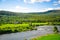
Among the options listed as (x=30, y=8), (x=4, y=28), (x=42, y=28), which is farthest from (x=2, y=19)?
(x=42, y=28)

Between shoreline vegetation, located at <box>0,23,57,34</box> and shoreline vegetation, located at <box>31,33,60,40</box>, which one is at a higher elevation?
shoreline vegetation, located at <box>0,23,57,34</box>

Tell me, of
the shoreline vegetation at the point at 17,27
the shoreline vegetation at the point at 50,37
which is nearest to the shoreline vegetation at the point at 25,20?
the shoreline vegetation at the point at 17,27

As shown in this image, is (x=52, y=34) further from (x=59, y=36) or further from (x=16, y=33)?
(x=16, y=33)

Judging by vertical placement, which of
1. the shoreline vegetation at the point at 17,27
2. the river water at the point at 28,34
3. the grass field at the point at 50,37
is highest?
the shoreline vegetation at the point at 17,27

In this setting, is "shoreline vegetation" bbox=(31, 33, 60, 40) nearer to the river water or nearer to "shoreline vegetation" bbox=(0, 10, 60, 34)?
the river water

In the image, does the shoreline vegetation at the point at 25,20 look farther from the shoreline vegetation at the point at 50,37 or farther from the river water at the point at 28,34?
the shoreline vegetation at the point at 50,37

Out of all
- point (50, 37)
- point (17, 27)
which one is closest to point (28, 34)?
point (17, 27)

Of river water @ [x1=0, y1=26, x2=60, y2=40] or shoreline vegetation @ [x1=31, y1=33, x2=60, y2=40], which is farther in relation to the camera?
shoreline vegetation @ [x1=31, y1=33, x2=60, y2=40]

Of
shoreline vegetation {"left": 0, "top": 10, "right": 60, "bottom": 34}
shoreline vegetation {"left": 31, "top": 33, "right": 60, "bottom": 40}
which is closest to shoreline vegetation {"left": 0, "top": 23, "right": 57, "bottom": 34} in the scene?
shoreline vegetation {"left": 0, "top": 10, "right": 60, "bottom": 34}

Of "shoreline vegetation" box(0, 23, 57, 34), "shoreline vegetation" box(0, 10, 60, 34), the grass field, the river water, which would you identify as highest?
"shoreline vegetation" box(0, 10, 60, 34)

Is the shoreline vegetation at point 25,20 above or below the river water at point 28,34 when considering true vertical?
above

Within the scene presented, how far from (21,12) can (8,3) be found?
0.24 metres

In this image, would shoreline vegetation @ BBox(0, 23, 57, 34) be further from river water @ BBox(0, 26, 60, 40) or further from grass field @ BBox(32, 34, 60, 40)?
grass field @ BBox(32, 34, 60, 40)

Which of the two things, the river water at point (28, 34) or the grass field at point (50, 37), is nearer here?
the river water at point (28, 34)
